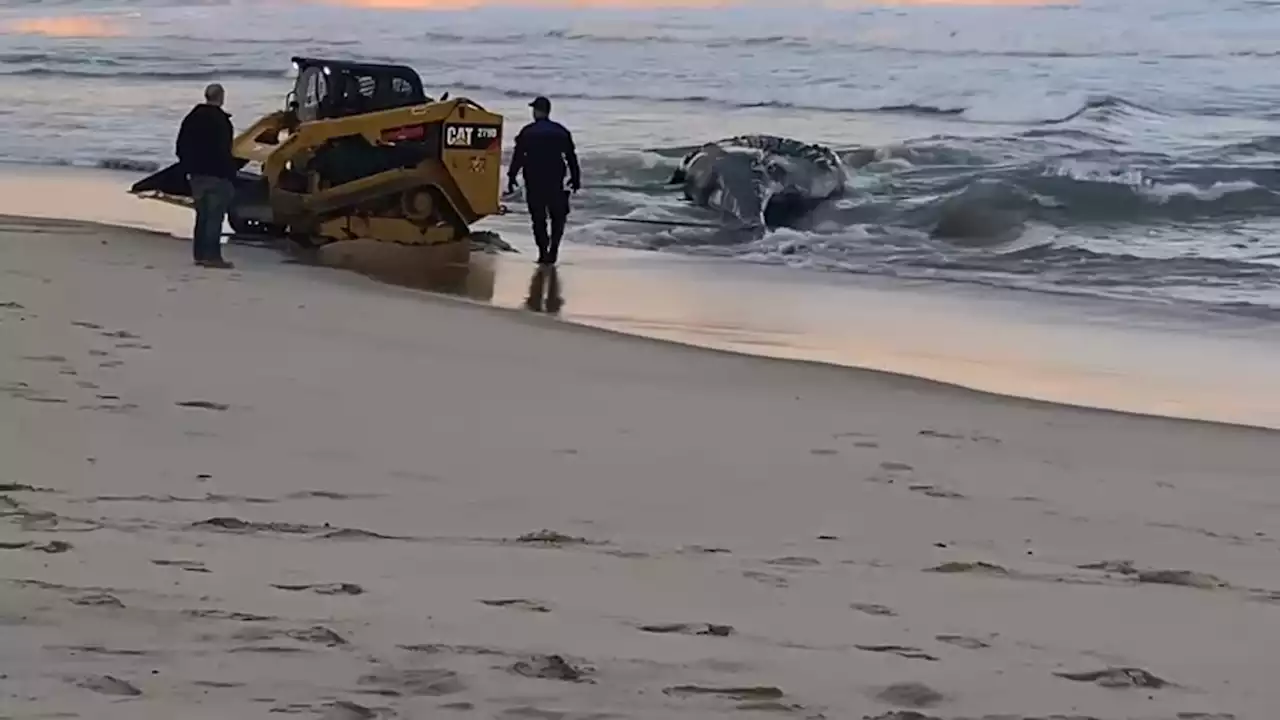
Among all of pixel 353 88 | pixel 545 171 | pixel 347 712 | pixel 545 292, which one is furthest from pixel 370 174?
pixel 347 712

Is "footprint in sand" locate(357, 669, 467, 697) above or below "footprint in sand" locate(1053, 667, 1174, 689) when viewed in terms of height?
below

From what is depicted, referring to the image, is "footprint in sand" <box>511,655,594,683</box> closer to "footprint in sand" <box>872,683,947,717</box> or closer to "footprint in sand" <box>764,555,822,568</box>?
"footprint in sand" <box>872,683,947,717</box>

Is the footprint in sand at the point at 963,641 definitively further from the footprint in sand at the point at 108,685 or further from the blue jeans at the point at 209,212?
the blue jeans at the point at 209,212

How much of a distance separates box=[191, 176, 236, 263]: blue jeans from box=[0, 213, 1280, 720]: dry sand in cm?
330

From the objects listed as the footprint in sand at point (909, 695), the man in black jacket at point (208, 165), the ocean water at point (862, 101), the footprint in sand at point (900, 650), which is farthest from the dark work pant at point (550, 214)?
the footprint in sand at point (909, 695)

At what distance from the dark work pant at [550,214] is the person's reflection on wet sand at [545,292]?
0.21 metres

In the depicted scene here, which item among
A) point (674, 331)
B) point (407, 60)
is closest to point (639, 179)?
point (674, 331)

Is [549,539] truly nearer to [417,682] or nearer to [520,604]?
[520,604]

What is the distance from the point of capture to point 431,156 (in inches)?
493

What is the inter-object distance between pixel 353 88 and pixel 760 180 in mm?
5966

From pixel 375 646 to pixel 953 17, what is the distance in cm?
5116

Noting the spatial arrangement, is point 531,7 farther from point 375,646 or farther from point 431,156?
point 375,646

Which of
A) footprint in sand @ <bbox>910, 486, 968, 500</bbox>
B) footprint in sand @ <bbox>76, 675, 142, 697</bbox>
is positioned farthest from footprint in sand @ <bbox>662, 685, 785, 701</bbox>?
footprint in sand @ <bbox>910, 486, 968, 500</bbox>

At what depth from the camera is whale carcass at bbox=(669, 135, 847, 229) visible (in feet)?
57.2
